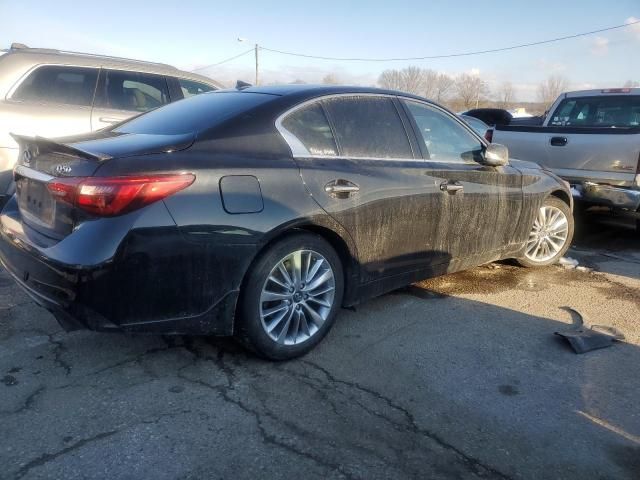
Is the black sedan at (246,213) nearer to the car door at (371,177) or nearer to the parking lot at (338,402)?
the car door at (371,177)

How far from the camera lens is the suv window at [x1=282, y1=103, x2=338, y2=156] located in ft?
11.3

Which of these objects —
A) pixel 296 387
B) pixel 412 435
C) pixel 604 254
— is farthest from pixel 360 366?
pixel 604 254

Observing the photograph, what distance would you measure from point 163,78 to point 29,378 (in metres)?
4.57

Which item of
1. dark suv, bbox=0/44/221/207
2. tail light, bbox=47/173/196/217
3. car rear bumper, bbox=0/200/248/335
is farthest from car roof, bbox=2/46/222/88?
tail light, bbox=47/173/196/217

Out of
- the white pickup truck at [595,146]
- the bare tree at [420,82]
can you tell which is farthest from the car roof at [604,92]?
the bare tree at [420,82]

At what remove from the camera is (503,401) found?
304 cm

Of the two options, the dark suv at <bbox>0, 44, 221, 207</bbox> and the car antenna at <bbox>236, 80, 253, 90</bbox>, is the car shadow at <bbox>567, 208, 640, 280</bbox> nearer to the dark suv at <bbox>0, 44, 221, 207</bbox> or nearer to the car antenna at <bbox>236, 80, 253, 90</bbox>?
the car antenna at <bbox>236, 80, 253, 90</bbox>

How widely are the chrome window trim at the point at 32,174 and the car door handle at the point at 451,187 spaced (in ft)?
8.63

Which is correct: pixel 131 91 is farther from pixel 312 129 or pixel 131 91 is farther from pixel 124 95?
pixel 312 129

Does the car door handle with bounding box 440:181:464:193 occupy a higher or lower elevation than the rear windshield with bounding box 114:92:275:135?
lower

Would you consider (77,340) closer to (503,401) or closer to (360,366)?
(360,366)

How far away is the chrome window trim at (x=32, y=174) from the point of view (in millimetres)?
2950

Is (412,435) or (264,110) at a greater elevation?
(264,110)

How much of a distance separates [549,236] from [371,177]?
2702mm
